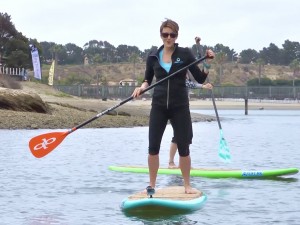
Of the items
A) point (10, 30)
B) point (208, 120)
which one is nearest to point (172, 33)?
point (208, 120)

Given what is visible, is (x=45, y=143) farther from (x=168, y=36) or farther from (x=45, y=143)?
(x=168, y=36)

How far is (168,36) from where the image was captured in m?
9.42

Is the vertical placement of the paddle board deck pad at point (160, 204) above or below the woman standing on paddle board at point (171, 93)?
below

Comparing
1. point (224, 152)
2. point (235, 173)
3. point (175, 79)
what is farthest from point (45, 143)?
point (235, 173)

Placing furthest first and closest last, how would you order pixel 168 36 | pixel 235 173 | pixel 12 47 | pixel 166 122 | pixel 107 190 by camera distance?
pixel 12 47
pixel 235 173
pixel 107 190
pixel 166 122
pixel 168 36

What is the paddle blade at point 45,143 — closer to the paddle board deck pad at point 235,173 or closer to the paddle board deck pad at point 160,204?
the paddle board deck pad at point 160,204

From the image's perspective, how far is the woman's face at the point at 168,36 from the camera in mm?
9398

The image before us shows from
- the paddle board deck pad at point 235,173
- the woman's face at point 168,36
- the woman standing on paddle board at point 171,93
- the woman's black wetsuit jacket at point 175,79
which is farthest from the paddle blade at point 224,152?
the woman's face at point 168,36

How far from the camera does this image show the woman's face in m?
9.40

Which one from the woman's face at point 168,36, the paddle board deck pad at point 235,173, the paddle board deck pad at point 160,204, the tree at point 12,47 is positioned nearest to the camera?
the woman's face at point 168,36

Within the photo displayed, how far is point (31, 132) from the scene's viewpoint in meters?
28.2

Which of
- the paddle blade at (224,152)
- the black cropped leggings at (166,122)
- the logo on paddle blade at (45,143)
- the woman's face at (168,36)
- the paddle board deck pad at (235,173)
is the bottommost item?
the paddle board deck pad at (235,173)

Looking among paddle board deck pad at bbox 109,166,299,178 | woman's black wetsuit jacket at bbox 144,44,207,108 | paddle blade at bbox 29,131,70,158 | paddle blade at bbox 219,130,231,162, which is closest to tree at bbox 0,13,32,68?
paddle board deck pad at bbox 109,166,299,178

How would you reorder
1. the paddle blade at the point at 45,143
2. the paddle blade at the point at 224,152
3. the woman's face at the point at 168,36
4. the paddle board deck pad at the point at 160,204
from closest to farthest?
the woman's face at the point at 168,36 < the paddle board deck pad at the point at 160,204 < the paddle blade at the point at 45,143 < the paddle blade at the point at 224,152
